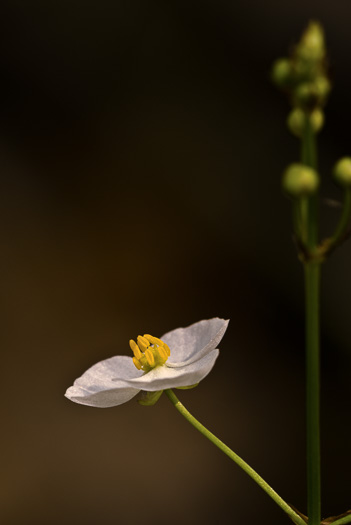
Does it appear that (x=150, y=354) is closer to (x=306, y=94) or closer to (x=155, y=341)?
(x=155, y=341)

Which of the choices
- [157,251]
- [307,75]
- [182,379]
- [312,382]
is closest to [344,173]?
[307,75]

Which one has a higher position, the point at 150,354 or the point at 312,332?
the point at 150,354

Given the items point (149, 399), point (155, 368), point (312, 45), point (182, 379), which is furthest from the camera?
point (155, 368)

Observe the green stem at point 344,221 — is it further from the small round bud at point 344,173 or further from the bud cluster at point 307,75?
the bud cluster at point 307,75

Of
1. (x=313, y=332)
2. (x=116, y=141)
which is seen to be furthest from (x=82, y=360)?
(x=313, y=332)

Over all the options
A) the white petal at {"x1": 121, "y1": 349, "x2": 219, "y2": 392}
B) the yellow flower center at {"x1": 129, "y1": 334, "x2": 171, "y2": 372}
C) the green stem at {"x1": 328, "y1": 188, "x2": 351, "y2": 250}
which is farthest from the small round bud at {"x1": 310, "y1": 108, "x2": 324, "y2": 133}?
the yellow flower center at {"x1": 129, "y1": 334, "x2": 171, "y2": 372}

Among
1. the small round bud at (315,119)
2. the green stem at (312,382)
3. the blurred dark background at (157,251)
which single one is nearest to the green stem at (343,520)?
the green stem at (312,382)

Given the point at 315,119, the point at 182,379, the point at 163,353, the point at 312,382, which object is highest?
the point at 315,119
